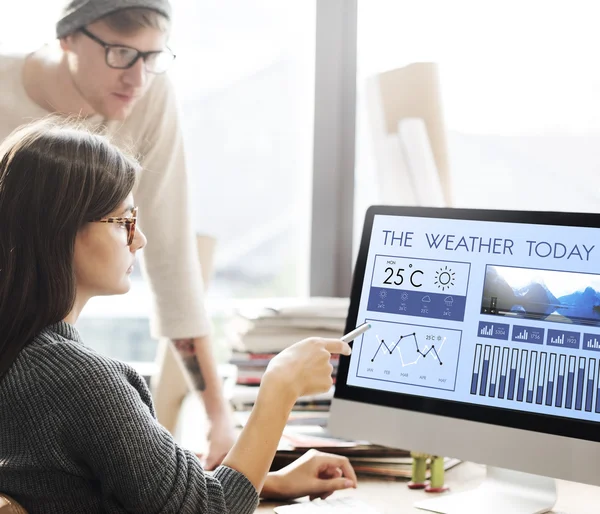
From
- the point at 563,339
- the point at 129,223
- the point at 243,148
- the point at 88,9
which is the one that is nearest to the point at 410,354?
the point at 563,339

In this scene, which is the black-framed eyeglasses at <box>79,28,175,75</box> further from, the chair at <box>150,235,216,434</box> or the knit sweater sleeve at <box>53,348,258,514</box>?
the knit sweater sleeve at <box>53,348,258,514</box>

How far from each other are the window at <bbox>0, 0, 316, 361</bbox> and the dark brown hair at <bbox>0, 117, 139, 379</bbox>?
1.09 meters

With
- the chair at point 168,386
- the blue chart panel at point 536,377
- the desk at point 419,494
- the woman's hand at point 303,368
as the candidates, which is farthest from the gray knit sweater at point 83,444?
the chair at point 168,386

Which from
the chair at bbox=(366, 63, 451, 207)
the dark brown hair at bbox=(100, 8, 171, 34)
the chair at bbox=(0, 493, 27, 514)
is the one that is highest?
the dark brown hair at bbox=(100, 8, 171, 34)

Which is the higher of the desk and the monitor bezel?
the monitor bezel

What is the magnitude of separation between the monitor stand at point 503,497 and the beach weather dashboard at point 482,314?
0.51 feet

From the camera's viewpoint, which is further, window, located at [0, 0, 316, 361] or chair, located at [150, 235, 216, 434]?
window, located at [0, 0, 316, 361]

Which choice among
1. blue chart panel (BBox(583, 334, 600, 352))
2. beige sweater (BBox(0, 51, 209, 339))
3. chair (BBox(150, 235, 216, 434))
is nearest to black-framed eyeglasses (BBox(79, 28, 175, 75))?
beige sweater (BBox(0, 51, 209, 339))

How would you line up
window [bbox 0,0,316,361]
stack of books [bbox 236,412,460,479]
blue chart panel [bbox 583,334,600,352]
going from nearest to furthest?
blue chart panel [bbox 583,334,600,352] < stack of books [bbox 236,412,460,479] < window [bbox 0,0,316,361]

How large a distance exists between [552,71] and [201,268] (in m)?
0.91

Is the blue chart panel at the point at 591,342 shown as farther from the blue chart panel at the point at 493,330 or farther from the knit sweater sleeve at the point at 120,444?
the knit sweater sleeve at the point at 120,444

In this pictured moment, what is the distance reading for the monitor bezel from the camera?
3.50ft

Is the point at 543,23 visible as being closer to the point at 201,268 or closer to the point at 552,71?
the point at 552,71

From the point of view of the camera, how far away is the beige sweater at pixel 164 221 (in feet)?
5.24
